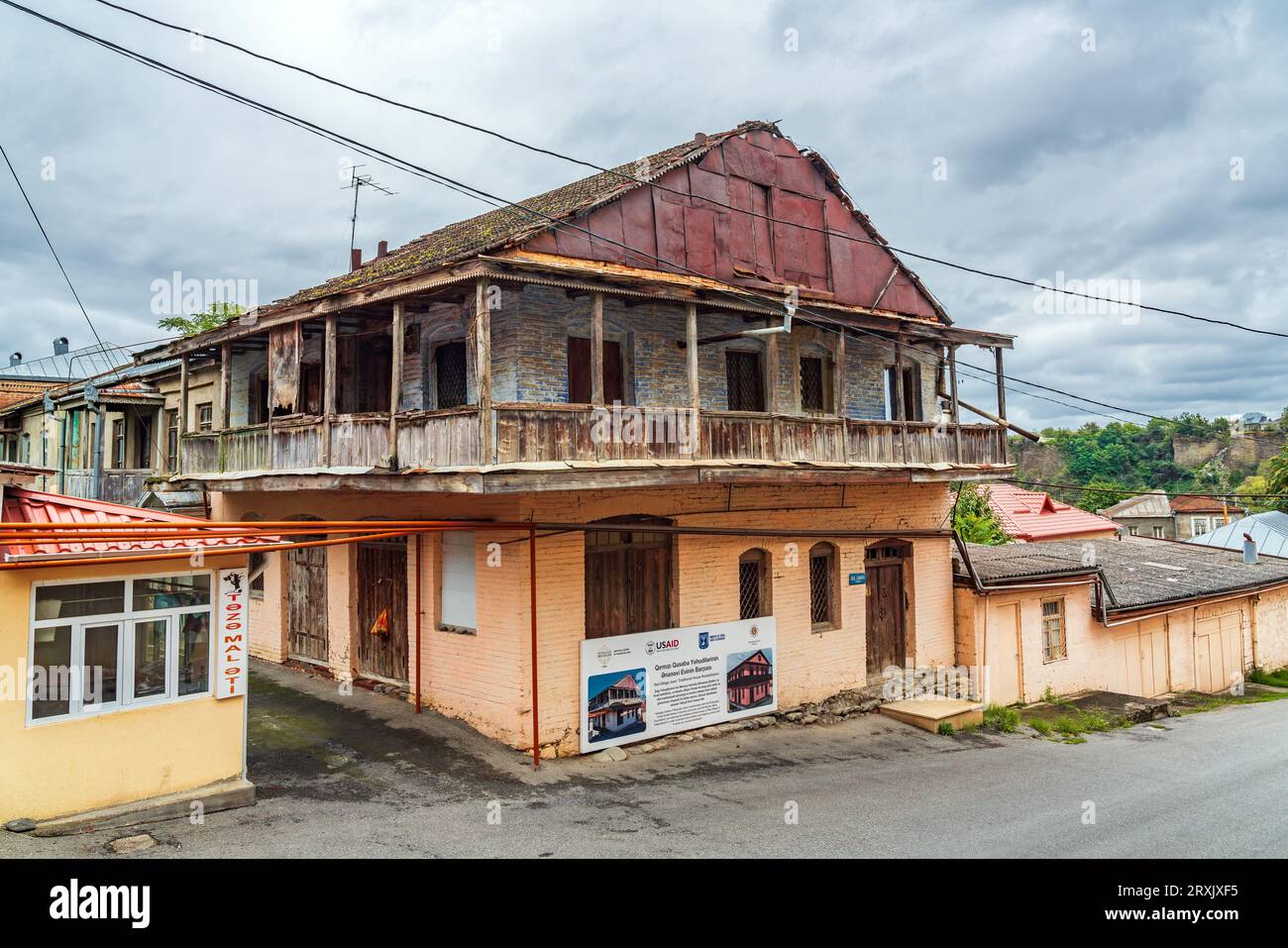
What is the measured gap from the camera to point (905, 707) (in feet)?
52.9

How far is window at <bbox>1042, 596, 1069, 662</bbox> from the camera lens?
18.9m

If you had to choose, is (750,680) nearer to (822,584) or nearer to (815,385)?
(822,584)

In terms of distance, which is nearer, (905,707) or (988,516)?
(905,707)

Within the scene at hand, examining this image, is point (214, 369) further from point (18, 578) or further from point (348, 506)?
point (18, 578)

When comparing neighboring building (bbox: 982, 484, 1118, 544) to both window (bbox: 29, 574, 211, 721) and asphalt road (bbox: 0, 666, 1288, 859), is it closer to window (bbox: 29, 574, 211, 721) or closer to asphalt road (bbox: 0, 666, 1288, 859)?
asphalt road (bbox: 0, 666, 1288, 859)

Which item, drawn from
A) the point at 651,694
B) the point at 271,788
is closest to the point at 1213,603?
the point at 651,694

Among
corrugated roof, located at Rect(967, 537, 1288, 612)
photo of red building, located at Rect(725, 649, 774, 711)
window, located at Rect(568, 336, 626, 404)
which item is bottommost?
photo of red building, located at Rect(725, 649, 774, 711)

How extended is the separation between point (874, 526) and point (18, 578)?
13.5 m

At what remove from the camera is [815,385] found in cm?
1728

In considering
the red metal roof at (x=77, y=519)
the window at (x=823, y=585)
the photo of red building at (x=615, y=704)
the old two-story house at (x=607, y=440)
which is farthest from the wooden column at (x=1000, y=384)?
the red metal roof at (x=77, y=519)

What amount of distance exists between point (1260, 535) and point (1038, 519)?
8258 mm

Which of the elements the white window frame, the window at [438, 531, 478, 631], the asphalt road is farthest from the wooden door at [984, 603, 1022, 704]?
the white window frame

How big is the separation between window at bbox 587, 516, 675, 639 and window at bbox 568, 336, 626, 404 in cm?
206

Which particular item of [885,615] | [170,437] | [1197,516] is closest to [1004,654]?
[885,615]
